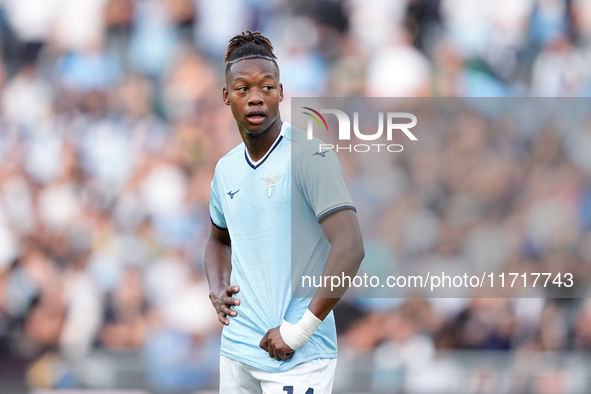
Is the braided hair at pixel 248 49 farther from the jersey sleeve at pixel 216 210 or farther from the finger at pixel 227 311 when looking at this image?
the finger at pixel 227 311

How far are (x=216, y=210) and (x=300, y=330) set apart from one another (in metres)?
0.78

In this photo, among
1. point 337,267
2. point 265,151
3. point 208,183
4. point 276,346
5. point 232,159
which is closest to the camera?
Result: point 337,267

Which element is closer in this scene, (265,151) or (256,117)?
(256,117)

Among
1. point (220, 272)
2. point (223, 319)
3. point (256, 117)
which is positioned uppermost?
point (256, 117)

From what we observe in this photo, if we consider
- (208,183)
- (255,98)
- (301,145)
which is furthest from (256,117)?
(208,183)

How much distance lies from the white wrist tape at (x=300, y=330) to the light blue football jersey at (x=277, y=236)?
0.25 feet

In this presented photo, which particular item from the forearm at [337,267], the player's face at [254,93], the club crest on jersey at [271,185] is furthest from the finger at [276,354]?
the player's face at [254,93]

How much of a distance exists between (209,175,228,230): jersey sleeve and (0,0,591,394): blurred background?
2.29m

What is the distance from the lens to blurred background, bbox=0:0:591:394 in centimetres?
487

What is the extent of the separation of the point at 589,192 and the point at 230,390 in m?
3.60

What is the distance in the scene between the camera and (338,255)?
88.4 inches

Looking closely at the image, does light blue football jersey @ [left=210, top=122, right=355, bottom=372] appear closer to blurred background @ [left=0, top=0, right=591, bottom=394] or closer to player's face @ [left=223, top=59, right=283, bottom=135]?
player's face @ [left=223, top=59, right=283, bottom=135]

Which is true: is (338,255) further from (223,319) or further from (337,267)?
(223,319)

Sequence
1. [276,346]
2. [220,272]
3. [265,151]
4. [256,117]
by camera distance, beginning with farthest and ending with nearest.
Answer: [220,272] → [265,151] → [256,117] → [276,346]
